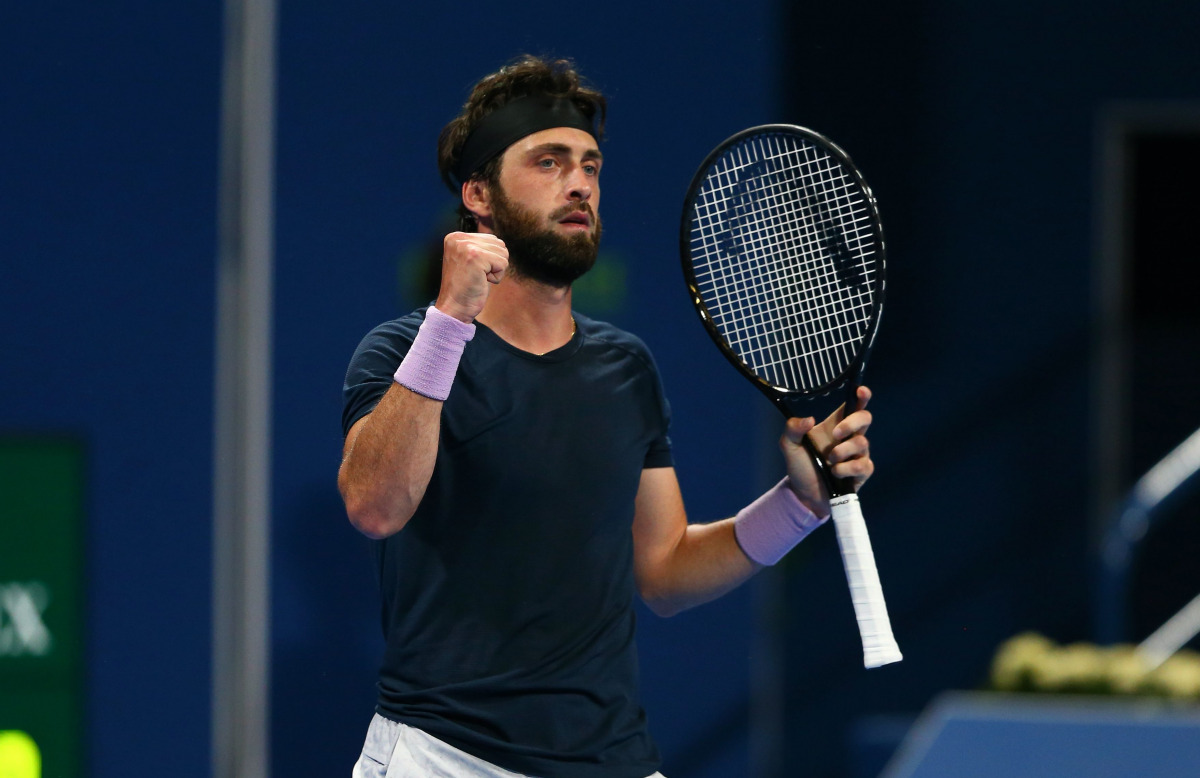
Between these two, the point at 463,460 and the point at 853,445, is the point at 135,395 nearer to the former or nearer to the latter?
the point at 463,460

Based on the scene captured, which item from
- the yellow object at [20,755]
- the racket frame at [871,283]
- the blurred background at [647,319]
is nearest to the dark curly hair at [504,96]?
the racket frame at [871,283]

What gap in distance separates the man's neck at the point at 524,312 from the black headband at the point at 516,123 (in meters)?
0.14

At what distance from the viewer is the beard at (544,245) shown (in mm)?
1558

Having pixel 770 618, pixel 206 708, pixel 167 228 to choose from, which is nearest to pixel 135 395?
pixel 167 228

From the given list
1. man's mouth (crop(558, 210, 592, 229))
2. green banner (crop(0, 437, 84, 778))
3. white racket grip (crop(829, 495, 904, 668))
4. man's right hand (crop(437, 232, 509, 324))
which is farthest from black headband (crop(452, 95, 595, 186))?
green banner (crop(0, 437, 84, 778))

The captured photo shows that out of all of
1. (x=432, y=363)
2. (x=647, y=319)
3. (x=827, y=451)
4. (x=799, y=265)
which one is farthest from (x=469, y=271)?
(x=647, y=319)

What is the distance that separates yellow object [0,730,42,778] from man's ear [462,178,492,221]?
5.75 feet

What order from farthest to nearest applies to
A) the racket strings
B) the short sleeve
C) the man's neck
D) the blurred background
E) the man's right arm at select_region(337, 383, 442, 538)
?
1. the blurred background
2. the racket strings
3. the man's neck
4. the short sleeve
5. the man's right arm at select_region(337, 383, 442, 538)

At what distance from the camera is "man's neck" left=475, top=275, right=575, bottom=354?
1.60 metres

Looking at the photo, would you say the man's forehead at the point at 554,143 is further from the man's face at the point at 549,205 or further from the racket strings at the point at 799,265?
the racket strings at the point at 799,265

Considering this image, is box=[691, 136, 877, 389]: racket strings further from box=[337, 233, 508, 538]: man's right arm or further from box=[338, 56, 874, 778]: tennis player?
box=[337, 233, 508, 538]: man's right arm

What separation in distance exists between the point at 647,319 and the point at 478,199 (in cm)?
161

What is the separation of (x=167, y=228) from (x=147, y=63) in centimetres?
33

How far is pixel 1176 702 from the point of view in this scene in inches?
112
